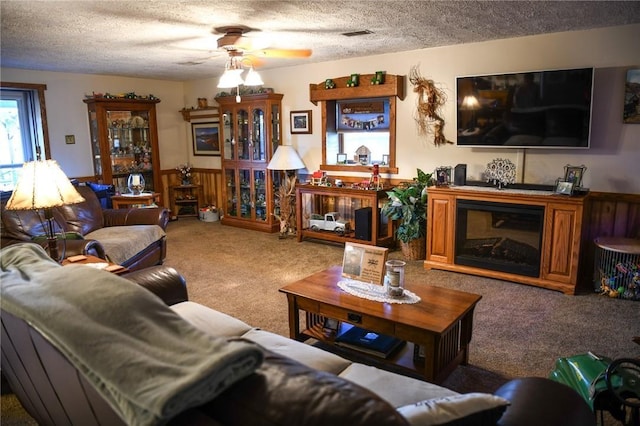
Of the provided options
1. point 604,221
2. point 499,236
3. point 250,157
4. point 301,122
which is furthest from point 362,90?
point 604,221

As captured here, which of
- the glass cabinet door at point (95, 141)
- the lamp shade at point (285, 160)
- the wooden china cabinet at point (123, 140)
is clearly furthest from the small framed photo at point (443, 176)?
the glass cabinet door at point (95, 141)

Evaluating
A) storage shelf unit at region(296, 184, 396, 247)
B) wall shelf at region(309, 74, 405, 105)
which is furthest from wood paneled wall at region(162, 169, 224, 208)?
wall shelf at region(309, 74, 405, 105)

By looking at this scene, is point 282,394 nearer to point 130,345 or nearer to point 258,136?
point 130,345

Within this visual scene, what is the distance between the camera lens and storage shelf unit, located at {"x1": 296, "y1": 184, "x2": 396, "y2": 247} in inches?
205

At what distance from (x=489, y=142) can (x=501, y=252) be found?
42.6 inches

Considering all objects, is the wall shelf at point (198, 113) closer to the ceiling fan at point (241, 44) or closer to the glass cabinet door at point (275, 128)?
the glass cabinet door at point (275, 128)

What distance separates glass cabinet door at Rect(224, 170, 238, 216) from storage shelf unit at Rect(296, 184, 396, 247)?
1.26 m

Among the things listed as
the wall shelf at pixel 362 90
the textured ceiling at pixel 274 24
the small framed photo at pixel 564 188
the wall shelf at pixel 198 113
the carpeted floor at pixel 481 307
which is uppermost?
the textured ceiling at pixel 274 24

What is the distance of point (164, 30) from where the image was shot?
3.71m

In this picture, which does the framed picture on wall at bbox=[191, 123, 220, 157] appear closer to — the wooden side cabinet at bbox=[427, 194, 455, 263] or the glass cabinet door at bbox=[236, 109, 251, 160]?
the glass cabinet door at bbox=[236, 109, 251, 160]

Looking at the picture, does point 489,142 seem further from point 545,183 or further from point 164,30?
point 164,30

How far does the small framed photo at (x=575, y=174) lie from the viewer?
395 cm

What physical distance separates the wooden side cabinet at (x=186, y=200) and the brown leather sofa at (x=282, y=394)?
18.1 feet

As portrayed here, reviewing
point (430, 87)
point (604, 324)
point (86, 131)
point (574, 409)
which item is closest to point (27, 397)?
point (574, 409)
